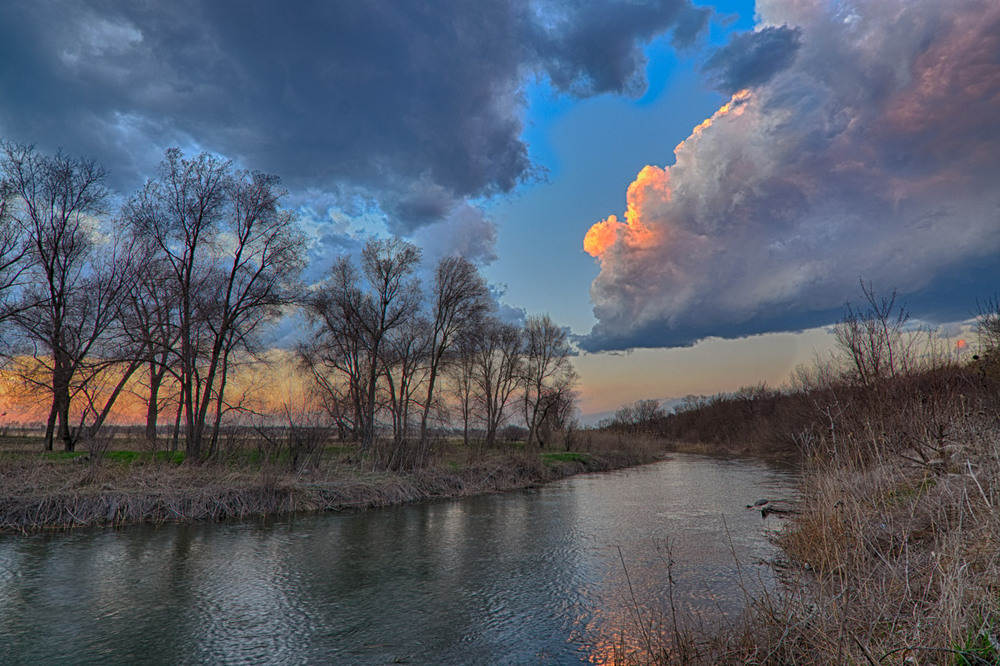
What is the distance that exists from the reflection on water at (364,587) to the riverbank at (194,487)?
1.08 meters

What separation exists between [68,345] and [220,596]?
22397 millimetres

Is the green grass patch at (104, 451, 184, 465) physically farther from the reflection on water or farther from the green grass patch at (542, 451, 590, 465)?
the green grass patch at (542, 451, 590, 465)

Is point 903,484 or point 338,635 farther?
point 903,484

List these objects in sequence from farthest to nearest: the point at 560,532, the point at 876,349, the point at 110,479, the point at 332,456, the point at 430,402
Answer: the point at 430,402
the point at 332,456
the point at 876,349
the point at 110,479
the point at 560,532

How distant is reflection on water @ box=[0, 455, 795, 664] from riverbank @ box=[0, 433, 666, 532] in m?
1.08

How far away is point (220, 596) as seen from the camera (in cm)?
737

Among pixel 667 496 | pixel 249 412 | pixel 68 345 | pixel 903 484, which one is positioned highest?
pixel 68 345

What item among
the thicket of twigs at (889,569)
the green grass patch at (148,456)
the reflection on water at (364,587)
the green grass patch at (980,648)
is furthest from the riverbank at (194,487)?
the green grass patch at (980,648)

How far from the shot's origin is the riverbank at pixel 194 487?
12062 mm

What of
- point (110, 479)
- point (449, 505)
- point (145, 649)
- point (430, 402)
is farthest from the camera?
point (430, 402)

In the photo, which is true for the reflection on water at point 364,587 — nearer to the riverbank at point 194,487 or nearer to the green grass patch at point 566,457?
the riverbank at point 194,487

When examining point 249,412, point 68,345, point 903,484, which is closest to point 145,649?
point 903,484

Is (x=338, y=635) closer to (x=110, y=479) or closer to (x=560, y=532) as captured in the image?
(x=560, y=532)

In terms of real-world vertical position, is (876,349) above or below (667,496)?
above
